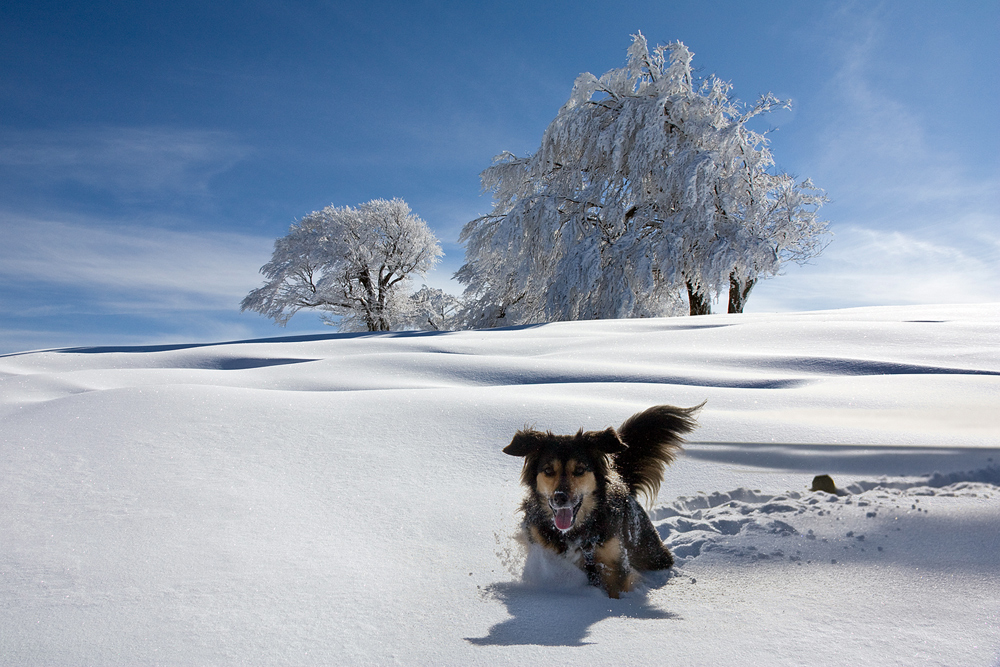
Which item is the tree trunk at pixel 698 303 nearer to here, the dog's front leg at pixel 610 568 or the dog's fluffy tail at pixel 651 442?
the dog's fluffy tail at pixel 651 442

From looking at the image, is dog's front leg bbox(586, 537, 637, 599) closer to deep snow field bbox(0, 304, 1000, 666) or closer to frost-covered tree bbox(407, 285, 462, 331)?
deep snow field bbox(0, 304, 1000, 666)

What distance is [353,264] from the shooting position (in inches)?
818

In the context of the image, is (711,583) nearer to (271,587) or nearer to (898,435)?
(898,435)

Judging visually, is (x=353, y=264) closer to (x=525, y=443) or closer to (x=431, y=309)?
(x=431, y=309)

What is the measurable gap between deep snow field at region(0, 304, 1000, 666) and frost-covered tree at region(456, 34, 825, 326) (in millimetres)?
9880

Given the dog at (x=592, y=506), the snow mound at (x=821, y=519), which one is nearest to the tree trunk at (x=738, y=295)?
the snow mound at (x=821, y=519)

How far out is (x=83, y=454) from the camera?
6.18ft

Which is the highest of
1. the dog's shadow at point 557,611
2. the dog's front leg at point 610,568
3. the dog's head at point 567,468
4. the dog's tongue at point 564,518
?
the dog's head at point 567,468

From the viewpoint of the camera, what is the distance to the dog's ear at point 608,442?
1207mm

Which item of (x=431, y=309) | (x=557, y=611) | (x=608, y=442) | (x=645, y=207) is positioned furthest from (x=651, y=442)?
(x=431, y=309)

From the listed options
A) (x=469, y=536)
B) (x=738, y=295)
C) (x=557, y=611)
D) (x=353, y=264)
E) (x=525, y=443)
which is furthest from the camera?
(x=353, y=264)

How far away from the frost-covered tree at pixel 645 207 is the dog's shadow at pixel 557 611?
10.7 meters

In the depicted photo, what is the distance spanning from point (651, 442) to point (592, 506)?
0.81 feet

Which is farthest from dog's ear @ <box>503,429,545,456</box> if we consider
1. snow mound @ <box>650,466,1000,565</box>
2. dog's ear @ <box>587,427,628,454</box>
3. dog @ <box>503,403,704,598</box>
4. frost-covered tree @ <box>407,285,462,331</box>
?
frost-covered tree @ <box>407,285,462,331</box>
